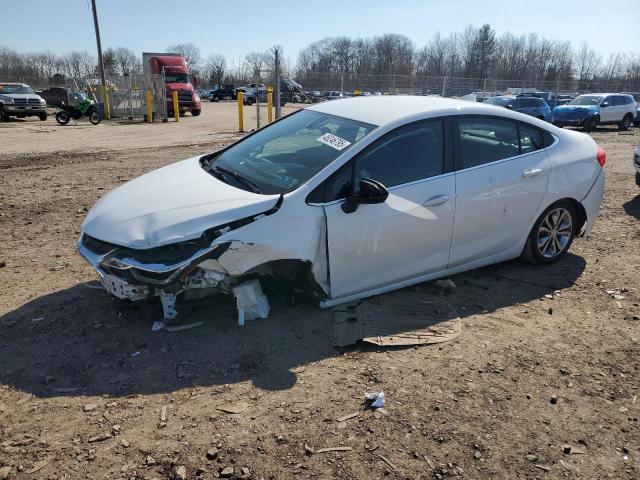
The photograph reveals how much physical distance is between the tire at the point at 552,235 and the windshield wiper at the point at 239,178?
8.76 feet

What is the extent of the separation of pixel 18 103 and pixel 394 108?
88.4 feet

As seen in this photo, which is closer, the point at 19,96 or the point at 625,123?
the point at 625,123

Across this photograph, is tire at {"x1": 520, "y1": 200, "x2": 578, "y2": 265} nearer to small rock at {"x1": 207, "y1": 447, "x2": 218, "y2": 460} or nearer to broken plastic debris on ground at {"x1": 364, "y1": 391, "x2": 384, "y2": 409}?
broken plastic debris on ground at {"x1": 364, "y1": 391, "x2": 384, "y2": 409}

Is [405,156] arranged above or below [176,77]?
below

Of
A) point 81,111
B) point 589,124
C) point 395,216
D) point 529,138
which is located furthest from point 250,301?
point 81,111

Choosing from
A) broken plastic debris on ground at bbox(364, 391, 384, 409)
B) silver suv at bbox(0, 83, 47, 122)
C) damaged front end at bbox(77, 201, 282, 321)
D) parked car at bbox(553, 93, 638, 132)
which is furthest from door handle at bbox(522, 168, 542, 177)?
silver suv at bbox(0, 83, 47, 122)

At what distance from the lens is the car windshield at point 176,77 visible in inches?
1123

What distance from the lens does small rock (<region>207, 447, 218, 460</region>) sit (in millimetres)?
2473

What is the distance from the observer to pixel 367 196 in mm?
3516

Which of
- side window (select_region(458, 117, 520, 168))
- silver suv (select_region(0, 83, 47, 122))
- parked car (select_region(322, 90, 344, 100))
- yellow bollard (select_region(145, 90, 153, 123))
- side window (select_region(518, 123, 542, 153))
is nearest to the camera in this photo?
side window (select_region(458, 117, 520, 168))

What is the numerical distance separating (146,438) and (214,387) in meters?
0.53

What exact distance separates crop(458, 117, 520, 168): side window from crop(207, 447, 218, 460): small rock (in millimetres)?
2867

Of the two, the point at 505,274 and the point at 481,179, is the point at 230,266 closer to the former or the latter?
the point at 481,179

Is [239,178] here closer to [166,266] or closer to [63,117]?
[166,266]
